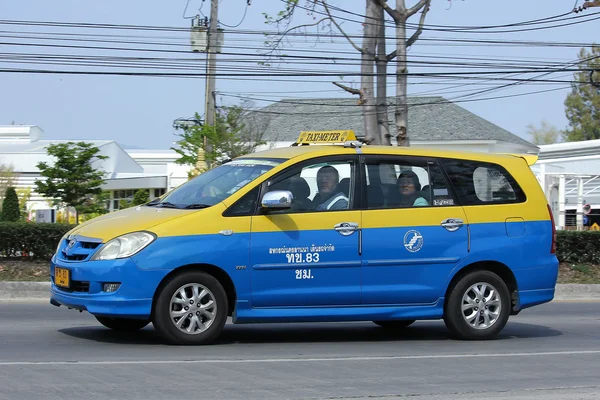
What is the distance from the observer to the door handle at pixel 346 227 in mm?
8922

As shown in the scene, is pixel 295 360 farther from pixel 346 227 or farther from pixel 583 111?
pixel 583 111

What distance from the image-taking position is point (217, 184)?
9.20m

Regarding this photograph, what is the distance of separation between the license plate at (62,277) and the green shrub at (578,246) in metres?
12.0

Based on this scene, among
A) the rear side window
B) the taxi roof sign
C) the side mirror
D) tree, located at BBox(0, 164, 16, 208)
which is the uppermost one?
tree, located at BBox(0, 164, 16, 208)

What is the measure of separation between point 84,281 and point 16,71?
765 inches

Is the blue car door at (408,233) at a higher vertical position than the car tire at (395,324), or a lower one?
higher

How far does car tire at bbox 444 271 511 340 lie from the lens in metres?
9.41

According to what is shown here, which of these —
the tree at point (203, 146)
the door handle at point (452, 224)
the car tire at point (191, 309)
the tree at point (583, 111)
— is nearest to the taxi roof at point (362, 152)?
the door handle at point (452, 224)

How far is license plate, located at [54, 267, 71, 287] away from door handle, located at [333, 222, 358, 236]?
2.54 metres

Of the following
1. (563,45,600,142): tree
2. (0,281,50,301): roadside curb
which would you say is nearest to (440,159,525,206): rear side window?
(0,281,50,301): roadside curb

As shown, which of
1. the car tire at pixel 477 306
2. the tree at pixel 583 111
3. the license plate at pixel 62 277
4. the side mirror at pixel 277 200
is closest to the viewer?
the license plate at pixel 62 277

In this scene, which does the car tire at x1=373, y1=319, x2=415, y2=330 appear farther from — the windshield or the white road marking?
the windshield

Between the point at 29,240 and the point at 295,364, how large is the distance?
8764 millimetres

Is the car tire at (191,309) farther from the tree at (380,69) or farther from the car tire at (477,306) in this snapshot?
the tree at (380,69)
